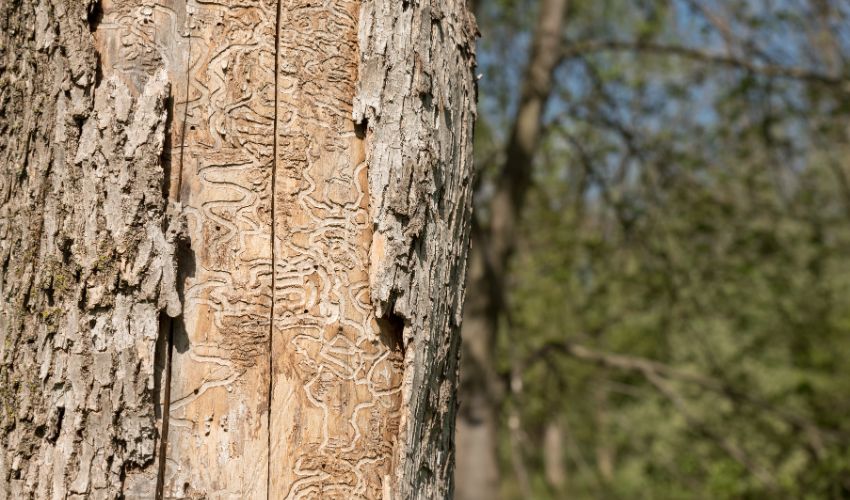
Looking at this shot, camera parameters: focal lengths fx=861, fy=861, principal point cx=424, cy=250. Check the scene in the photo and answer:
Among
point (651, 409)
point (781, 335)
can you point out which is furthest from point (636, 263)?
point (651, 409)

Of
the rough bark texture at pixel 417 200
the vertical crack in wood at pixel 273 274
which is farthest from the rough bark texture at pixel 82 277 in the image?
the rough bark texture at pixel 417 200

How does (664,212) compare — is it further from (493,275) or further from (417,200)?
(417,200)

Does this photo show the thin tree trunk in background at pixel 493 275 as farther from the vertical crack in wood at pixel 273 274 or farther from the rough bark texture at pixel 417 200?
the vertical crack in wood at pixel 273 274

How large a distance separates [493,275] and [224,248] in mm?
3975

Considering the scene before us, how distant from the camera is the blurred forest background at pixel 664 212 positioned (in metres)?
5.32

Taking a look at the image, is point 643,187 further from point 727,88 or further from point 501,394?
point 501,394

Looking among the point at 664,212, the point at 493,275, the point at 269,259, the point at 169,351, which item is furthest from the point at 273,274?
the point at 664,212

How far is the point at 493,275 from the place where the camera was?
5.23 meters

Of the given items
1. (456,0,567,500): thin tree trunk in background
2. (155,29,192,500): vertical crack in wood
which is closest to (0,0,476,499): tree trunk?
(155,29,192,500): vertical crack in wood

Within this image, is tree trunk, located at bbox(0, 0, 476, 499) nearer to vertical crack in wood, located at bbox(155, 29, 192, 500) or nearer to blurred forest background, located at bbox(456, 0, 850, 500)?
vertical crack in wood, located at bbox(155, 29, 192, 500)

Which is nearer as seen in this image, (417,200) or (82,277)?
(82,277)

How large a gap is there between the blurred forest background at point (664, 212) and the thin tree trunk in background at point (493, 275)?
1 cm

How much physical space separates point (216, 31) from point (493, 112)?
5.12 m

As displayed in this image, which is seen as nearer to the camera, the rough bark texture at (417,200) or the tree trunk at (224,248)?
the tree trunk at (224,248)
